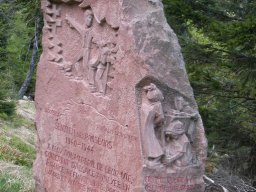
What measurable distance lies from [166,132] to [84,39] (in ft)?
4.64

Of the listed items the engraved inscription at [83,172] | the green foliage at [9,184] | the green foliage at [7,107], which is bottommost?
the green foliage at [7,107]

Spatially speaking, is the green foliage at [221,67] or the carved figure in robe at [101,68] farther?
the green foliage at [221,67]

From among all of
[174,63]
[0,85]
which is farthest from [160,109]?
[0,85]

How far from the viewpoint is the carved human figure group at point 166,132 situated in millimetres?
4805

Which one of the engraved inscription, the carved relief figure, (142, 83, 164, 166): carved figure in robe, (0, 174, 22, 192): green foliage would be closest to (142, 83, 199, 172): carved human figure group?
(142, 83, 164, 166): carved figure in robe

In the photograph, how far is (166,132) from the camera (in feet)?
15.9

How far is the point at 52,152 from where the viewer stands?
6.11 m

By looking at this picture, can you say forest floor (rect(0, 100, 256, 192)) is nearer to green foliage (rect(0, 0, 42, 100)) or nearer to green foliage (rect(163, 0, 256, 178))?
green foliage (rect(163, 0, 256, 178))

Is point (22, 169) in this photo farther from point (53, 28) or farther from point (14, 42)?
point (14, 42)

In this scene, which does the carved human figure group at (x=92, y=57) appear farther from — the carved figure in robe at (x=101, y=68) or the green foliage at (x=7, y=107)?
the green foliage at (x=7, y=107)

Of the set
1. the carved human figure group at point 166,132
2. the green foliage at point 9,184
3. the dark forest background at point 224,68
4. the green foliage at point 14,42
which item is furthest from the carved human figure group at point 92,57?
the green foliage at point 14,42

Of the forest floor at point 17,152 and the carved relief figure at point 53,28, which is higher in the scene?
the carved relief figure at point 53,28

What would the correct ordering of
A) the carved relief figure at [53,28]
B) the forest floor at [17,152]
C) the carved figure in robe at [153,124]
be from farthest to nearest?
the forest floor at [17,152], the carved relief figure at [53,28], the carved figure in robe at [153,124]

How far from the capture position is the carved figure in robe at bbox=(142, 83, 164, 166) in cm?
480
